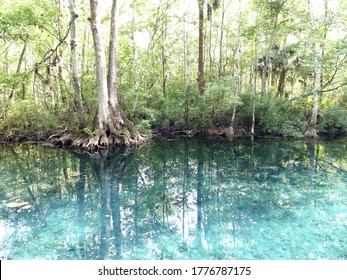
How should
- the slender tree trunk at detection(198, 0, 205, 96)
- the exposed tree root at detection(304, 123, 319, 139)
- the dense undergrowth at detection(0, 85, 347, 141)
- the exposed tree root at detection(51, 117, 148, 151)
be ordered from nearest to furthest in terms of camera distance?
the exposed tree root at detection(51, 117, 148, 151), the dense undergrowth at detection(0, 85, 347, 141), the exposed tree root at detection(304, 123, 319, 139), the slender tree trunk at detection(198, 0, 205, 96)

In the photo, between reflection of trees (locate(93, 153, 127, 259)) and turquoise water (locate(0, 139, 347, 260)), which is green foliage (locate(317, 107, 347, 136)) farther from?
reflection of trees (locate(93, 153, 127, 259))

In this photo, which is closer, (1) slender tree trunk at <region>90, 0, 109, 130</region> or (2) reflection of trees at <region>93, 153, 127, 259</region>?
(2) reflection of trees at <region>93, 153, 127, 259</region>

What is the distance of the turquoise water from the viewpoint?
12.7 feet

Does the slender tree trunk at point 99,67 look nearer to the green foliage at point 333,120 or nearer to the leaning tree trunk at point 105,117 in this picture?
the leaning tree trunk at point 105,117

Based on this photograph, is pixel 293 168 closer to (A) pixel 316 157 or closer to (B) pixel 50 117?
(A) pixel 316 157

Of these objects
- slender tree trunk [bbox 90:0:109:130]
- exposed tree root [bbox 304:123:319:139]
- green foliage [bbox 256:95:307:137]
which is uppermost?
slender tree trunk [bbox 90:0:109:130]

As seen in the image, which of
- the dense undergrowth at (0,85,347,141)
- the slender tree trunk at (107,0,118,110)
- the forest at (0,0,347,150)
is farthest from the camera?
the dense undergrowth at (0,85,347,141)

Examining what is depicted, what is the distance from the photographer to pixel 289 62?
20.4m

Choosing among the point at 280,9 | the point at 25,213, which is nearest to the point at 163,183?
the point at 25,213

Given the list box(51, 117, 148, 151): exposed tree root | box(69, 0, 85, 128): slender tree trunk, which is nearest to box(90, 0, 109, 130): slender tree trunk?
box(51, 117, 148, 151): exposed tree root

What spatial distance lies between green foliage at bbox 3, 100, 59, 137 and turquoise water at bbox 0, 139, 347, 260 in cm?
412

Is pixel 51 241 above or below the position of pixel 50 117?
below

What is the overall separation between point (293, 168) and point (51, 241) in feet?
24.3

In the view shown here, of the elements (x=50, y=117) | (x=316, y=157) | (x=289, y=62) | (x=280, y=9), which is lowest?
(x=316, y=157)
